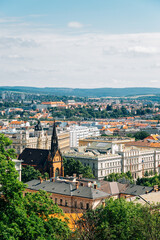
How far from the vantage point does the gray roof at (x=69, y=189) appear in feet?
241

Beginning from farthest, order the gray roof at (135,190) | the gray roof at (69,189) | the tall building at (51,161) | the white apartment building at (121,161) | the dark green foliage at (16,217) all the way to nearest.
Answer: the white apartment building at (121,161)
the tall building at (51,161)
the gray roof at (135,190)
the gray roof at (69,189)
the dark green foliage at (16,217)

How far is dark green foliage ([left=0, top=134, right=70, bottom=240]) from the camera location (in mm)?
42562

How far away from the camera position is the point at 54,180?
83.3 m

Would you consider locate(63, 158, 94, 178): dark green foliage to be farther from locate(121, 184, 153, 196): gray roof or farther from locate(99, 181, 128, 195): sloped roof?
locate(121, 184, 153, 196): gray roof

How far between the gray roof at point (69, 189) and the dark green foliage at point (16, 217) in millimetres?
26307

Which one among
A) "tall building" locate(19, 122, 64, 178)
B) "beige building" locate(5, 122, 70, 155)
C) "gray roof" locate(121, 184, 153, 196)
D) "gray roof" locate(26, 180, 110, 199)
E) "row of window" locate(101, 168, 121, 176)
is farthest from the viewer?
"beige building" locate(5, 122, 70, 155)

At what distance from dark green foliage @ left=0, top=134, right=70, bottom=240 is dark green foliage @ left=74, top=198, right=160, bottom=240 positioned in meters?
2.34

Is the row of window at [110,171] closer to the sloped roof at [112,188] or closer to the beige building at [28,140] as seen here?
the beige building at [28,140]

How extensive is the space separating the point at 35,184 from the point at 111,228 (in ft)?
117

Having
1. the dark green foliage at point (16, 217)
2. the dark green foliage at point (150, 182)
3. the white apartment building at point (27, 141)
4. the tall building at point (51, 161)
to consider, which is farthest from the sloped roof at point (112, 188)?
the white apartment building at point (27, 141)

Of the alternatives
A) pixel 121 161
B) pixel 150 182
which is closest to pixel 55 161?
pixel 150 182

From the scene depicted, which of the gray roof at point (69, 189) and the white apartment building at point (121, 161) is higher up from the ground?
the gray roof at point (69, 189)

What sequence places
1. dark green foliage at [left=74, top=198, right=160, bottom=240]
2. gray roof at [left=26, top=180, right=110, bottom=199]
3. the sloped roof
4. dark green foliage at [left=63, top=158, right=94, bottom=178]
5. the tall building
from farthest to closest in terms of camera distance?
dark green foliage at [left=63, top=158, right=94, bottom=178] → the tall building → the sloped roof → gray roof at [left=26, top=180, right=110, bottom=199] → dark green foliage at [left=74, top=198, right=160, bottom=240]

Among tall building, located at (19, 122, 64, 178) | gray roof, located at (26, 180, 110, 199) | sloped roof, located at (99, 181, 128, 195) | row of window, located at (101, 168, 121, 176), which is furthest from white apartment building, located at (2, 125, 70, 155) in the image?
sloped roof, located at (99, 181, 128, 195)
